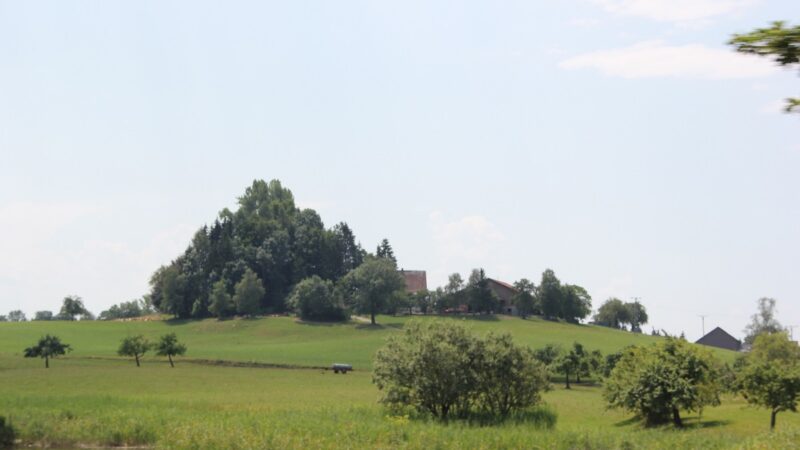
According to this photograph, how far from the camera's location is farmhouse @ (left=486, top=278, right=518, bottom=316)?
153375mm

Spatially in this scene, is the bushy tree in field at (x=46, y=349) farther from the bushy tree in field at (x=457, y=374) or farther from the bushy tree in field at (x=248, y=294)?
the bushy tree in field at (x=248, y=294)

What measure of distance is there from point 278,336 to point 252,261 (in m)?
31.3

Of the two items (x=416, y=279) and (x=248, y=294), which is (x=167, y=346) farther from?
(x=416, y=279)

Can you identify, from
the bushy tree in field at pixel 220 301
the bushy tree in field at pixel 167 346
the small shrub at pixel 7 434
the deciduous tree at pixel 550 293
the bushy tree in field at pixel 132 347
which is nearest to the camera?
the small shrub at pixel 7 434

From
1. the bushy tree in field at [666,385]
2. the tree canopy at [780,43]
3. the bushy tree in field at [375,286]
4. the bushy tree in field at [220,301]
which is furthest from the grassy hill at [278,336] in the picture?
the tree canopy at [780,43]

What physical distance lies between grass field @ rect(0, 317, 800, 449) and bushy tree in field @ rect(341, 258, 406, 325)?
31.3m

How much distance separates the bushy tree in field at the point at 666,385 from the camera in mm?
46250

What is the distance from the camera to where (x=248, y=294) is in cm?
13762

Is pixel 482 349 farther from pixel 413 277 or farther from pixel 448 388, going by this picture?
pixel 413 277

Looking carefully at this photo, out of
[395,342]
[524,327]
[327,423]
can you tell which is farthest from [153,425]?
[524,327]

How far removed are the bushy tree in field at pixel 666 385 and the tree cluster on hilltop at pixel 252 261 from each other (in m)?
96.1

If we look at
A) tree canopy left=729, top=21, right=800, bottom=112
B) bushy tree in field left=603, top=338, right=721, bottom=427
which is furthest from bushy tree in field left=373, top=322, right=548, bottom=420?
tree canopy left=729, top=21, right=800, bottom=112

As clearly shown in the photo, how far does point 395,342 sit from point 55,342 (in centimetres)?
4808

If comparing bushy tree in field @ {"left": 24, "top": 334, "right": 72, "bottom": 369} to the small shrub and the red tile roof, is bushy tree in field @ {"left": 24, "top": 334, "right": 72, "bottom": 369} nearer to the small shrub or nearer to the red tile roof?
the small shrub
